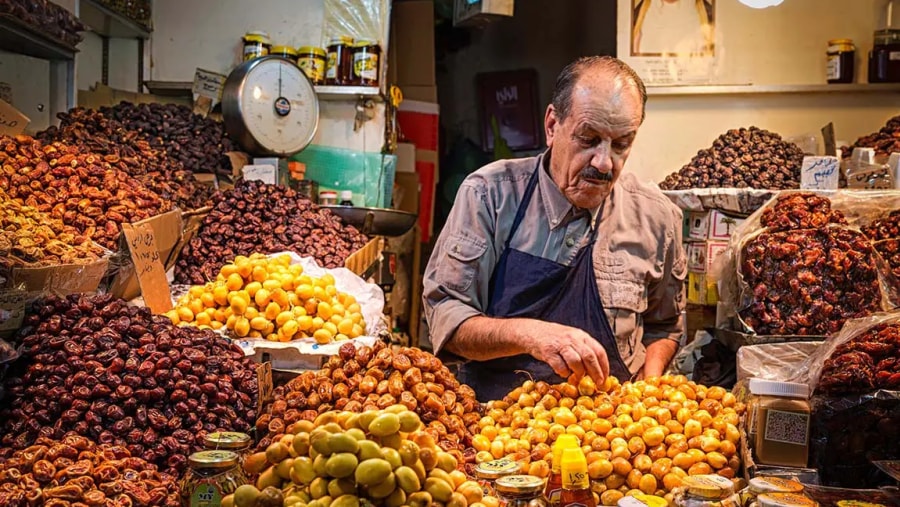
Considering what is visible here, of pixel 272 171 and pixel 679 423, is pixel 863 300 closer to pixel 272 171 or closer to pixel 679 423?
pixel 679 423

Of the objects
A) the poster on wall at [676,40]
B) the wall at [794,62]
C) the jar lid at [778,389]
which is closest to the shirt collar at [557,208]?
the jar lid at [778,389]

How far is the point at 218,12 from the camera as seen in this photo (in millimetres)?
5039

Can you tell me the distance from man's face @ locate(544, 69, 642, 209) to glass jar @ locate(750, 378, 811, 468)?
81 cm

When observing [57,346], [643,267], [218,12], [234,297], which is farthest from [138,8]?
[643,267]

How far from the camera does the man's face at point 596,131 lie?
7.57ft

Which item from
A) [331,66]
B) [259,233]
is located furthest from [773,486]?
[331,66]

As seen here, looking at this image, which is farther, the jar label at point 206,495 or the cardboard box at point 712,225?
the cardboard box at point 712,225

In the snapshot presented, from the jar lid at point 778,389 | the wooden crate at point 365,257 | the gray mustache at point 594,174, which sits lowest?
the jar lid at point 778,389

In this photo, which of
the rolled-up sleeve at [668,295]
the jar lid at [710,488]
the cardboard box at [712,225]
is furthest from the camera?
the cardboard box at [712,225]

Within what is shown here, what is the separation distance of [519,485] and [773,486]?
1.72 ft

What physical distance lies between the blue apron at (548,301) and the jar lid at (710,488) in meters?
1.00

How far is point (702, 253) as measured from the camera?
12.0ft

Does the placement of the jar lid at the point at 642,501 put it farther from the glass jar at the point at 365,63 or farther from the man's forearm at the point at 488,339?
the glass jar at the point at 365,63

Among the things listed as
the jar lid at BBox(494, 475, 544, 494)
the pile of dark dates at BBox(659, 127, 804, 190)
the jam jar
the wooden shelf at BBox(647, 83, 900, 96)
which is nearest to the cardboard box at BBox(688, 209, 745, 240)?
the pile of dark dates at BBox(659, 127, 804, 190)
